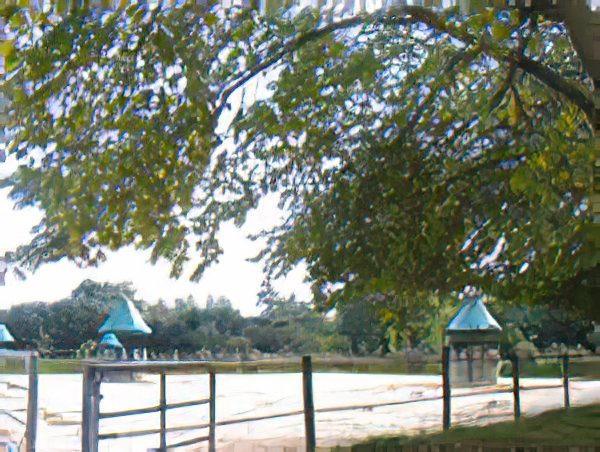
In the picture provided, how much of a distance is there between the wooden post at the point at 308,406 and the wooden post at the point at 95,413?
705mm

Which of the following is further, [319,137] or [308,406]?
[319,137]

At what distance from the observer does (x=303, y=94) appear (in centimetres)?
285

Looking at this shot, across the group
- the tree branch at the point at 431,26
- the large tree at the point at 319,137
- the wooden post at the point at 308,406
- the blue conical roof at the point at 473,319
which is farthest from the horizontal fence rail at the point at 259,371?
the tree branch at the point at 431,26

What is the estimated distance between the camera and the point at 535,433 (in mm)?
A: 2604

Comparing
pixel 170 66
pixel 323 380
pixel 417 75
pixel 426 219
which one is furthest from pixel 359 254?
pixel 170 66

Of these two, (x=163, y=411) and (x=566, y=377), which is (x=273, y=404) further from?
(x=566, y=377)

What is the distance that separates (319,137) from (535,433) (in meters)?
1.32

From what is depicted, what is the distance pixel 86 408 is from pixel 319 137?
1286 millimetres

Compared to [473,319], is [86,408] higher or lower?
lower

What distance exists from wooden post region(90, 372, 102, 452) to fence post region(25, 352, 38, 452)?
8.1 inches

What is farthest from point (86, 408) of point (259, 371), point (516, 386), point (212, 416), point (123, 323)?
point (516, 386)

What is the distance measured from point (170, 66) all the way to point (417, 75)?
0.94 meters

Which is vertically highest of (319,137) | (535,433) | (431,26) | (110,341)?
(431,26)

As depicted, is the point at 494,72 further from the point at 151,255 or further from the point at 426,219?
the point at 151,255
